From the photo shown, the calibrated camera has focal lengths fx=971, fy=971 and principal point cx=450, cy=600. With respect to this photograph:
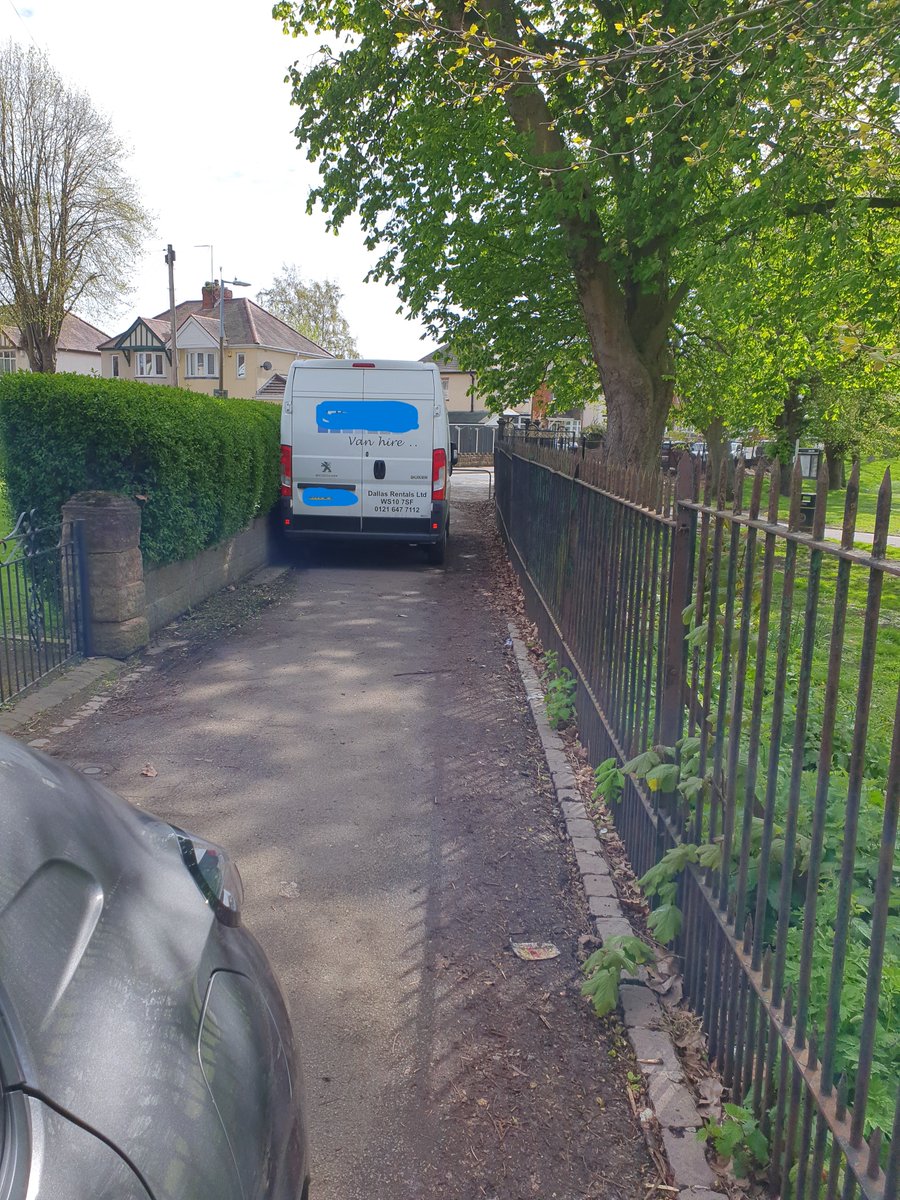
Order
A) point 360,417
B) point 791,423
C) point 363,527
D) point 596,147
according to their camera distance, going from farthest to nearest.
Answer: point 791,423
point 363,527
point 360,417
point 596,147

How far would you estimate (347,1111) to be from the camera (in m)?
2.96

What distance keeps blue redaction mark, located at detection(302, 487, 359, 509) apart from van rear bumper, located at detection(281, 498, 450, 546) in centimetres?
19

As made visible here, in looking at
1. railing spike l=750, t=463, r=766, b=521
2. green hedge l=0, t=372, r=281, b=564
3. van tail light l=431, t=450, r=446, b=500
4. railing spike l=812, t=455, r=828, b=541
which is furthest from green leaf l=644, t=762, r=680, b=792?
van tail light l=431, t=450, r=446, b=500

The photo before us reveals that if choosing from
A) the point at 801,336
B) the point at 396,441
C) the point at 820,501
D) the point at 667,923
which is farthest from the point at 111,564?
the point at 801,336

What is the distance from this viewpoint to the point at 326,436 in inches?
507

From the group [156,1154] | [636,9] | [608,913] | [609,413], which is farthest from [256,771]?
[636,9]

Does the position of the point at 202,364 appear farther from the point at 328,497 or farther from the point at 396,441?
the point at 396,441

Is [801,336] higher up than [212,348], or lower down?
lower down

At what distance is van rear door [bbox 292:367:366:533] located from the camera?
12836 mm

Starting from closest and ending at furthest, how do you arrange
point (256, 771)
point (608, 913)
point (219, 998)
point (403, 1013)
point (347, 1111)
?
point (219, 998) < point (347, 1111) < point (403, 1013) < point (608, 913) < point (256, 771)

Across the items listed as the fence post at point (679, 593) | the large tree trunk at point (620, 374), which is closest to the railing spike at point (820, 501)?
the fence post at point (679, 593)

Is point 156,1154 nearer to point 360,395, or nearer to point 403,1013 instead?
point 403,1013

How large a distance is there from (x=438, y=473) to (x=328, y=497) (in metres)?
1.51

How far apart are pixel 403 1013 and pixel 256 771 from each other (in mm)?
2531
